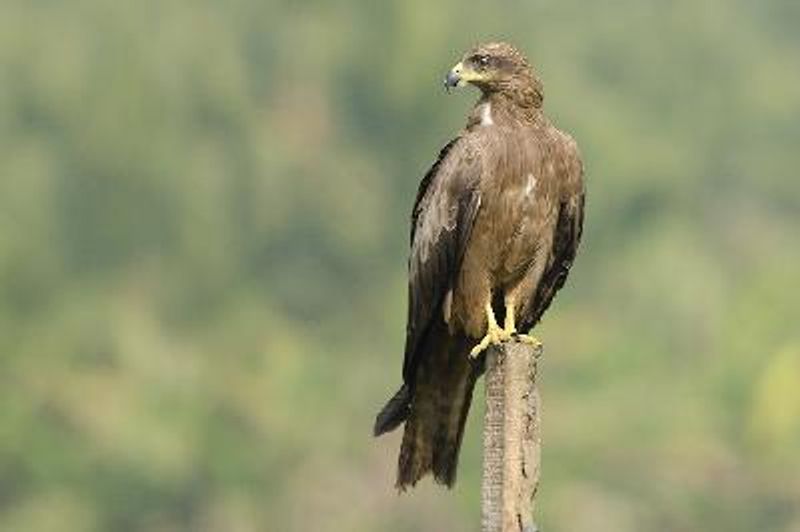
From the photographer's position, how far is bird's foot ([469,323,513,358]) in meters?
8.54

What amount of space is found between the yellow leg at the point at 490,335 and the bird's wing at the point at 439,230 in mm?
235

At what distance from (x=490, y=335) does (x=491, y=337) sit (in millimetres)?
40

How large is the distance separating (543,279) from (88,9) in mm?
46124

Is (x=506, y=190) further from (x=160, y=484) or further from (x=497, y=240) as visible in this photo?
(x=160, y=484)

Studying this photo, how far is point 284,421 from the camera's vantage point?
151ft

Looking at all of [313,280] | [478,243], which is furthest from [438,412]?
[313,280]

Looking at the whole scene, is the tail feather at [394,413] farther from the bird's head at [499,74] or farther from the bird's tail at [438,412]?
the bird's head at [499,74]

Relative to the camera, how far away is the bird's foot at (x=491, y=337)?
8544mm

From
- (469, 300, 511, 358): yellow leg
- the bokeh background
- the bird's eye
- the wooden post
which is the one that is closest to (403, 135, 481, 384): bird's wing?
(469, 300, 511, 358): yellow leg

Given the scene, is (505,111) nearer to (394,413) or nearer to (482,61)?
(482,61)

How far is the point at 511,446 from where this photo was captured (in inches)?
279

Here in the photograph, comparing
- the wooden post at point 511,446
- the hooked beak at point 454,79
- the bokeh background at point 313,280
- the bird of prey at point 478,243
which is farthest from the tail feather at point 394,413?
the bokeh background at point 313,280

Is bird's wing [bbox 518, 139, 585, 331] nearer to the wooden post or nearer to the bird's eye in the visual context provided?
the bird's eye

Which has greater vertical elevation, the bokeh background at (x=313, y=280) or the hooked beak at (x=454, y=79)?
the bokeh background at (x=313, y=280)
